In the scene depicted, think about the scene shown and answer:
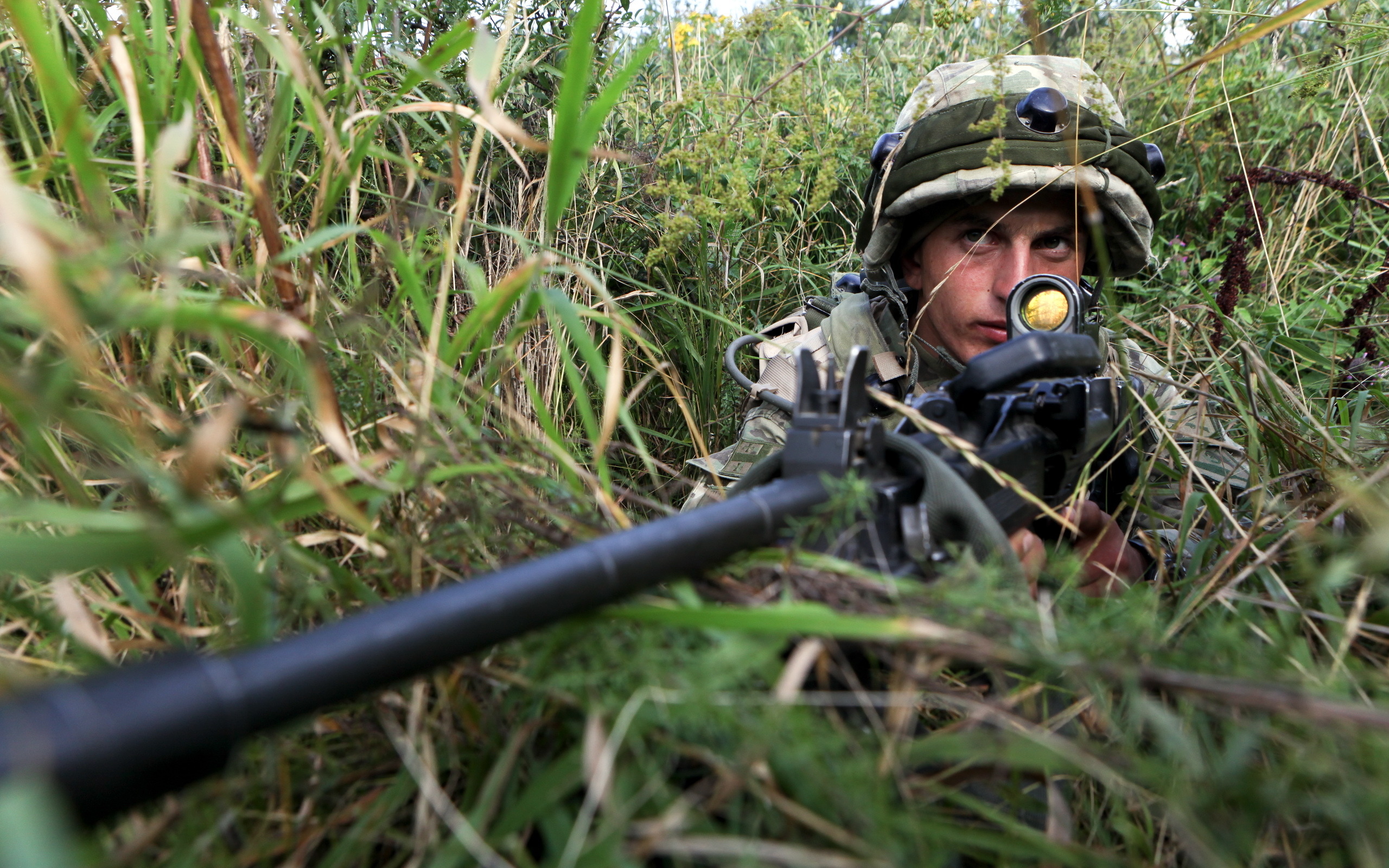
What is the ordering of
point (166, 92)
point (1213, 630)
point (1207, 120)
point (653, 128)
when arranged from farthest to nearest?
1. point (1207, 120)
2. point (653, 128)
3. point (166, 92)
4. point (1213, 630)

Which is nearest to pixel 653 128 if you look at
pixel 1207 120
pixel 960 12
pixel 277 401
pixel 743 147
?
pixel 743 147

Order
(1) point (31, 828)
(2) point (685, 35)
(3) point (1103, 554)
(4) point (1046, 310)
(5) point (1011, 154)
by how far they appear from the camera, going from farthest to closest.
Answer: (2) point (685, 35), (5) point (1011, 154), (3) point (1103, 554), (4) point (1046, 310), (1) point (31, 828)

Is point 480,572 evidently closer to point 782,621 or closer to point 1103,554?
point 782,621

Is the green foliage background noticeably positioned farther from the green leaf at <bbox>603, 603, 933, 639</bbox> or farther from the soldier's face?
the soldier's face

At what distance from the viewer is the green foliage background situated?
74 cm

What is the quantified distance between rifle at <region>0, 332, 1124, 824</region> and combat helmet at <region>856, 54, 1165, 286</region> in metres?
0.93

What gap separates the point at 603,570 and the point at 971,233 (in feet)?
7.20

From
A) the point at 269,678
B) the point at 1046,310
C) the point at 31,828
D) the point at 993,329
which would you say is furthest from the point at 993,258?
the point at 31,828

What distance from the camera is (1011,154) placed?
2.49 metres

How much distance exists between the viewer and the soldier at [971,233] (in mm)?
2453

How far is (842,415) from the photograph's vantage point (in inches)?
42.8

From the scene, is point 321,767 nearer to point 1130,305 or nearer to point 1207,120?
point 1130,305

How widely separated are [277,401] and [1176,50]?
409 centimetres

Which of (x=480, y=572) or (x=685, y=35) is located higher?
(x=685, y=35)
